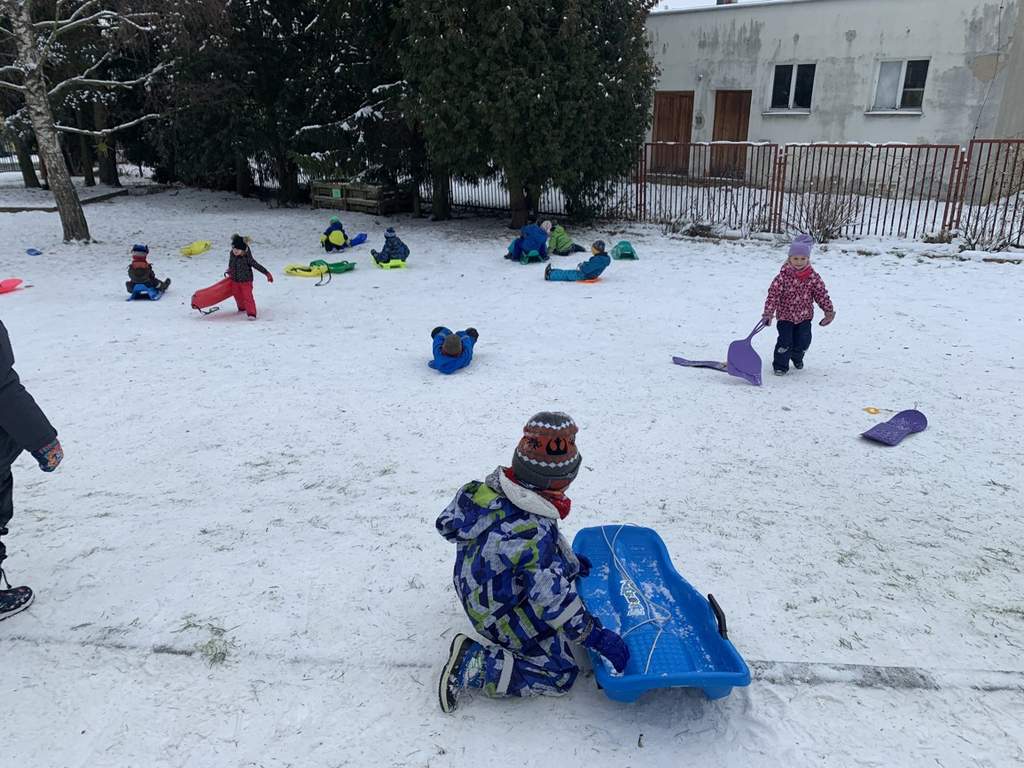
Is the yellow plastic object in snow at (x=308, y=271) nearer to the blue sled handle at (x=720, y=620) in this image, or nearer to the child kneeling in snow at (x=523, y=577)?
the child kneeling in snow at (x=523, y=577)

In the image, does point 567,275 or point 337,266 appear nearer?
point 567,275

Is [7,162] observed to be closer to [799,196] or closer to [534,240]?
[534,240]

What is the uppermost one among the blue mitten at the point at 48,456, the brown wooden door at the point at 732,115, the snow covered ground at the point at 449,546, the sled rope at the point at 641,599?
the brown wooden door at the point at 732,115

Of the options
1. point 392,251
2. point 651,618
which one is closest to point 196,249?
point 392,251

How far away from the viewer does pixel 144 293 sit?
28.8ft

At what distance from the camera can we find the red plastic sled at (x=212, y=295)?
25.7 ft

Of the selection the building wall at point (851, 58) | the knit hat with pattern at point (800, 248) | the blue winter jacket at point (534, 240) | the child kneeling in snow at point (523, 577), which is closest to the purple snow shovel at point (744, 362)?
the knit hat with pattern at point (800, 248)

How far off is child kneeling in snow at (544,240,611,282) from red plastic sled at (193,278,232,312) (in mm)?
4201

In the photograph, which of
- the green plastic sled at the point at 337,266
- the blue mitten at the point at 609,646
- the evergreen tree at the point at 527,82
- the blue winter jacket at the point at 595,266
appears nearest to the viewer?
the blue mitten at the point at 609,646

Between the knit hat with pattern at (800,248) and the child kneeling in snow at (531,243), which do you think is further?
the child kneeling in snow at (531,243)

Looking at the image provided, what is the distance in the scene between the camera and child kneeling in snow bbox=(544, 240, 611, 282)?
9.65m

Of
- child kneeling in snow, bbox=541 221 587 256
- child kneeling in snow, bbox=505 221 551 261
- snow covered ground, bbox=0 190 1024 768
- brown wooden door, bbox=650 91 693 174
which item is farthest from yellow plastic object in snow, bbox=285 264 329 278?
brown wooden door, bbox=650 91 693 174

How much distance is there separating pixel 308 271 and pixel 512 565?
28.7 feet

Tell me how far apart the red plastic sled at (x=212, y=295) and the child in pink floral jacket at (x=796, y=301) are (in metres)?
5.77
